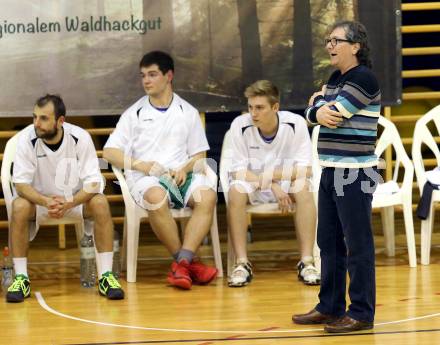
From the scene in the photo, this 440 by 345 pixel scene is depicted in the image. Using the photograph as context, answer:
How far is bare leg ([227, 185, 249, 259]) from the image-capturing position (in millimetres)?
6969

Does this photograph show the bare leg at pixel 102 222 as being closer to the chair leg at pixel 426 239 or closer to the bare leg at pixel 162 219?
the bare leg at pixel 162 219

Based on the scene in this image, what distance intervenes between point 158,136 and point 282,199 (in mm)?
972

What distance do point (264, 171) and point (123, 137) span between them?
1.00m

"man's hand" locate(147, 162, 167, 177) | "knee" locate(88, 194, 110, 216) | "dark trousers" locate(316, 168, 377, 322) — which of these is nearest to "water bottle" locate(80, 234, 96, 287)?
"knee" locate(88, 194, 110, 216)

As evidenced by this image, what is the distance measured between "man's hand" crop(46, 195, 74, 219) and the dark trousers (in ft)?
6.30

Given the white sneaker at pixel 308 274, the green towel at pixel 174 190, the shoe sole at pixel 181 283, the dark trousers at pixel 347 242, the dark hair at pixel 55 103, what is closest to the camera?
the dark trousers at pixel 347 242

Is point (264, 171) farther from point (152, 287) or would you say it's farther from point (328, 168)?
point (328, 168)

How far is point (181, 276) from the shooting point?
6680 millimetres

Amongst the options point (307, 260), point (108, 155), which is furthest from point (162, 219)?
point (307, 260)

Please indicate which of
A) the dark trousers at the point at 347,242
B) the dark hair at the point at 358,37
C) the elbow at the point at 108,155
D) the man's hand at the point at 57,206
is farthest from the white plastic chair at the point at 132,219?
the dark hair at the point at 358,37

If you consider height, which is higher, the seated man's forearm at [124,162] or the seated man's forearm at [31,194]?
the seated man's forearm at [124,162]

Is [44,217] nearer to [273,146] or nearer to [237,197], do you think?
Answer: [237,197]

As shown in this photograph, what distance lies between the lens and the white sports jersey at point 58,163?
263 inches

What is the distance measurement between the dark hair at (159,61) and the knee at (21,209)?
1.28 m
